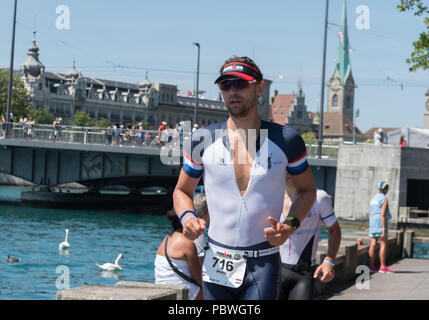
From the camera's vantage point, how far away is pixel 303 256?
249 inches

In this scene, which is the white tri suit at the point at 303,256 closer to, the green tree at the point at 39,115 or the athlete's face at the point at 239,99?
the athlete's face at the point at 239,99

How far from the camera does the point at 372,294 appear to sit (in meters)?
10.6

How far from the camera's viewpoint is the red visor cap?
3.98 meters

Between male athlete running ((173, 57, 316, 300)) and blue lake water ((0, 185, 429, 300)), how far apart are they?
12726 mm

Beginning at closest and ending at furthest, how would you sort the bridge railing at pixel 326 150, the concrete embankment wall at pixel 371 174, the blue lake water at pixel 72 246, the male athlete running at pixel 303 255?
the male athlete running at pixel 303 255 → the blue lake water at pixel 72 246 → the concrete embankment wall at pixel 371 174 → the bridge railing at pixel 326 150

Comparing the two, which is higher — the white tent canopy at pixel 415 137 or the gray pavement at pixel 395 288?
the white tent canopy at pixel 415 137

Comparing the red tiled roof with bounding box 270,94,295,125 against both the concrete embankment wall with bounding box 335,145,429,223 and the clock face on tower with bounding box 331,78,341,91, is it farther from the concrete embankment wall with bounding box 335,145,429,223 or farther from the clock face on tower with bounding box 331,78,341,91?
the concrete embankment wall with bounding box 335,145,429,223

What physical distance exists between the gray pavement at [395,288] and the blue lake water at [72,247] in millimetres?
7294

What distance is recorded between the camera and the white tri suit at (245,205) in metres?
4.00

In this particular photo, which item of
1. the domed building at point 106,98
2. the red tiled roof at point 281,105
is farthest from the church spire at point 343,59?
the domed building at point 106,98

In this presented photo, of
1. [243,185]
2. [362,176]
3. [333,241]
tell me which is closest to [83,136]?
[362,176]

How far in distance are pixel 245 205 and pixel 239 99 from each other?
551mm

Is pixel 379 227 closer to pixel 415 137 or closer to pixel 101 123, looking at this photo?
pixel 415 137
